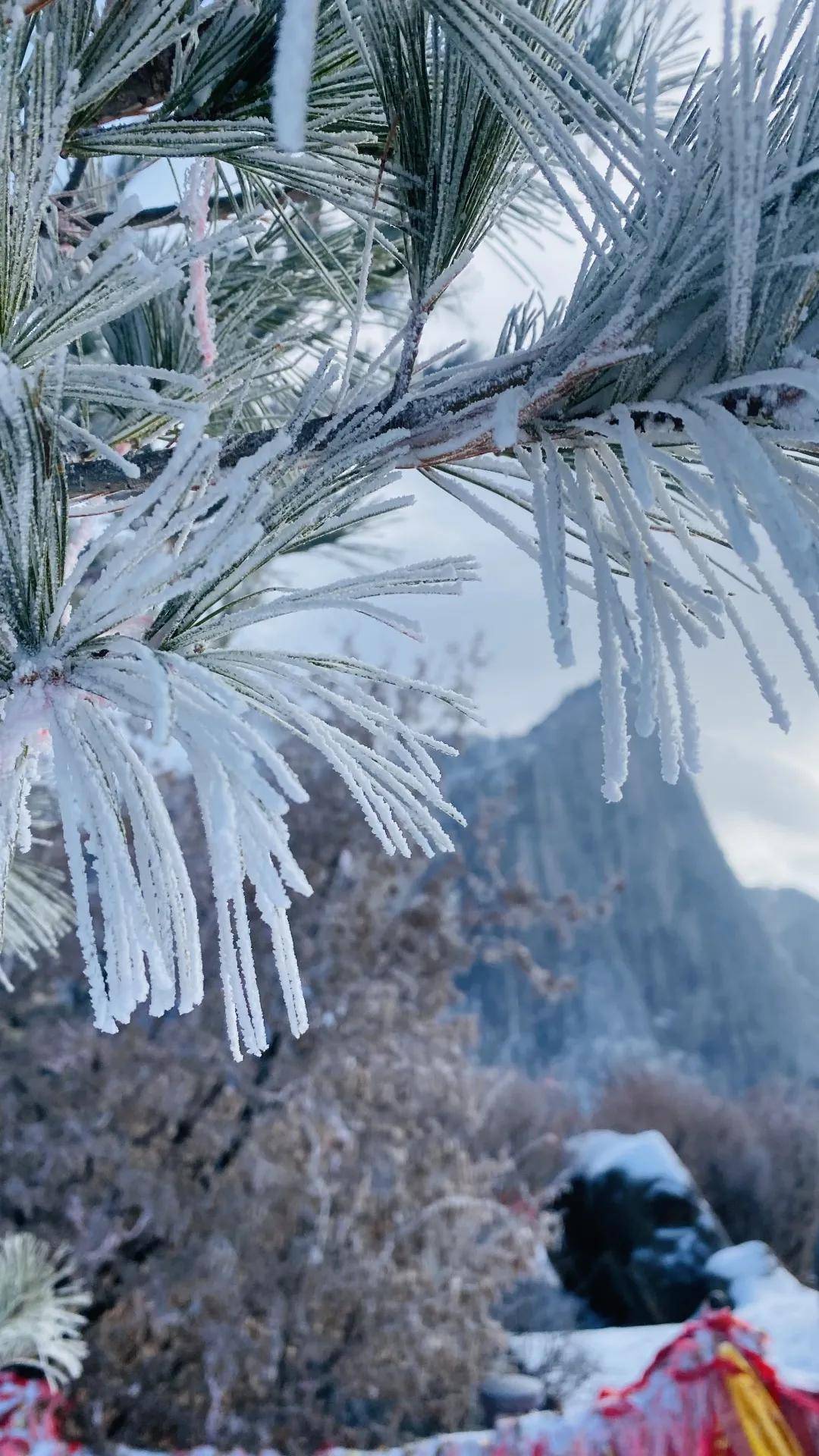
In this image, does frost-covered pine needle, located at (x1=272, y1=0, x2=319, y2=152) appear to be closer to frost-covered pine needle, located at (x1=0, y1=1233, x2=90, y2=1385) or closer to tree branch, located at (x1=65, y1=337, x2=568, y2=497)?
tree branch, located at (x1=65, y1=337, x2=568, y2=497)

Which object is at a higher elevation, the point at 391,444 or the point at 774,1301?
the point at 391,444

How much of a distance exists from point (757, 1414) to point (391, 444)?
241 cm

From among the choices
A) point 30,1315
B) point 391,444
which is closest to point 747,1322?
point 30,1315

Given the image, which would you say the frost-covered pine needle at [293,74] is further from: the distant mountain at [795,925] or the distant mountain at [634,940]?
the distant mountain at [795,925]

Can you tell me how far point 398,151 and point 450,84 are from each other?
2.5 inches

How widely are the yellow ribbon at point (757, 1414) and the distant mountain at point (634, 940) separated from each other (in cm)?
1393

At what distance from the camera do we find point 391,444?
44 cm

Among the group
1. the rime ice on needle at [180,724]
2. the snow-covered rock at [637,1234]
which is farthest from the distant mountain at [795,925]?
the rime ice on needle at [180,724]

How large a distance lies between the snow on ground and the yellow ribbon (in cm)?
222

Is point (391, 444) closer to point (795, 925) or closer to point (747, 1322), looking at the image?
point (747, 1322)

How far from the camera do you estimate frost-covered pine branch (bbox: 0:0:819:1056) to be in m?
0.34

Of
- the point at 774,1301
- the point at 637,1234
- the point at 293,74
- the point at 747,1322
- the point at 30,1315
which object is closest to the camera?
the point at 293,74

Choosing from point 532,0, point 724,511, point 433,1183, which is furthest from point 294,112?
point 433,1183

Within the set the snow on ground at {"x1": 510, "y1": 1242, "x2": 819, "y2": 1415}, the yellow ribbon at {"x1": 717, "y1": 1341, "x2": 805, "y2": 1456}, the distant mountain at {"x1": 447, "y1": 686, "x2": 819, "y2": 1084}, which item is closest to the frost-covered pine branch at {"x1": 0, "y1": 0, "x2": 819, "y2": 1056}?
the yellow ribbon at {"x1": 717, "y1": 1341, "x2": 805, "y2": 1456}
